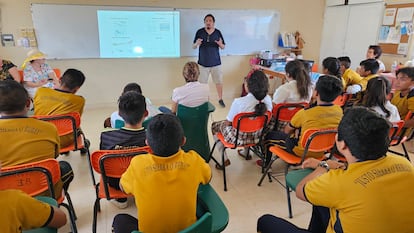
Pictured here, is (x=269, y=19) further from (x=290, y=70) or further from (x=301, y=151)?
(x=301, y=151)

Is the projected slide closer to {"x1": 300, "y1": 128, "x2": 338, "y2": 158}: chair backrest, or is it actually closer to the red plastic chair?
the red plastic chair

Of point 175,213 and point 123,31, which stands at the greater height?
point 123,31

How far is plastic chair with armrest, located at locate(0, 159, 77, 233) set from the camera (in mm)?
1474

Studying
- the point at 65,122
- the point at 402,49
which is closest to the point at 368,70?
the point at 402,49

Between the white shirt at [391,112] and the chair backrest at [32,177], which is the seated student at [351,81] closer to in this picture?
the white shirt at [391,112]

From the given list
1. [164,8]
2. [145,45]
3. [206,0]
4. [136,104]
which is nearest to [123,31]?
[145,45]

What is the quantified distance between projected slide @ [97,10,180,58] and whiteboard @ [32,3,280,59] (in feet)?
0.30

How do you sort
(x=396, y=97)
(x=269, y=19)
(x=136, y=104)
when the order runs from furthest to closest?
(x=269, y=19)
(x=396, y=97)
(x=136, y=104)

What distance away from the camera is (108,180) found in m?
1.93

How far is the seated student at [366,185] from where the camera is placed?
107 cm

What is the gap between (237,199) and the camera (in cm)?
259

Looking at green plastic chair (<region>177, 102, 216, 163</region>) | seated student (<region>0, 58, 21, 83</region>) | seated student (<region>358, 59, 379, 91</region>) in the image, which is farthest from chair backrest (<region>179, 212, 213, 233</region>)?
seated student (<region>0, 58, 21, 83</region>)

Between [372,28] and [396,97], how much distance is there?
2.55 meters

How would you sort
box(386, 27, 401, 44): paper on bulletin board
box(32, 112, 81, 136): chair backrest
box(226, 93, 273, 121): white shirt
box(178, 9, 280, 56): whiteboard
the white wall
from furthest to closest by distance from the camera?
box(178, 9, 280, 56): whiteboard → box(386, 27, 401, 44): paper on bulletin board → the white wall → box(226, 93, 273, 121): white shirt → box(32, 112, 81, 136): chair backrest
